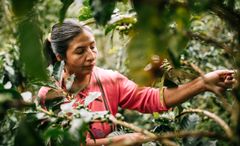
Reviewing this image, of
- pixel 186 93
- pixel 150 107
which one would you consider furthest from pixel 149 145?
pixel 150 107

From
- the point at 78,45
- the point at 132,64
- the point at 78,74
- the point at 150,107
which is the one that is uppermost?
the point at 132,64

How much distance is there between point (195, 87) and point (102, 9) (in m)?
0.76

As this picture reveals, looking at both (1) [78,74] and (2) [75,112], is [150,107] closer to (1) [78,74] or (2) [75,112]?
(1) [78,74]

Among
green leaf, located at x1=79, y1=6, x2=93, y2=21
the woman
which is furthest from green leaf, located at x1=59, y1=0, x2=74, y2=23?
the woman

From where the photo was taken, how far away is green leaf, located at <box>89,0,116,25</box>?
592 millimetres

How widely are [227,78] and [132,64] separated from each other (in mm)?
743

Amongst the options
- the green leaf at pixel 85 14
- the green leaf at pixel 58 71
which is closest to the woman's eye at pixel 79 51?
the green leaf at pixel 58 71

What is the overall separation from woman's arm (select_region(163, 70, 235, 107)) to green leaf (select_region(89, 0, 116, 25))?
0.57m

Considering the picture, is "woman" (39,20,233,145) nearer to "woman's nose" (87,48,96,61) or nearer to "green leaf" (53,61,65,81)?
"woman's nose" (87,48,96,61)

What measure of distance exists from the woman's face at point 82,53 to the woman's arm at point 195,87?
339mm

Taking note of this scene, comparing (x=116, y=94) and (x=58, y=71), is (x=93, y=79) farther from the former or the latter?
(x=58, y=71)

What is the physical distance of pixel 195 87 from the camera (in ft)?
4.31

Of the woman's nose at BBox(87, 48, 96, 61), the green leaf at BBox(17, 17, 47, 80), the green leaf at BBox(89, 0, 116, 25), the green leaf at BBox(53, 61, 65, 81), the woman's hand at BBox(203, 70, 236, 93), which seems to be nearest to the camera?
the green leaf at BBox(17, 17, 47, 80)

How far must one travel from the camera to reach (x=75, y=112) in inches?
37.9
